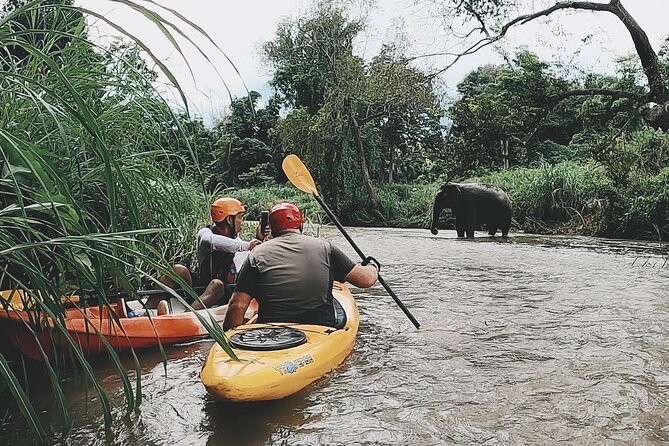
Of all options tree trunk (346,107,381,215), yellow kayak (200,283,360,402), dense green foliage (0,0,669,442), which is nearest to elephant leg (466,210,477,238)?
dense green foliage (0,0,669,442)

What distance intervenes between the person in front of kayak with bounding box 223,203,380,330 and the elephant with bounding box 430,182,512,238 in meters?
10.6

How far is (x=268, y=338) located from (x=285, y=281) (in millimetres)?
551

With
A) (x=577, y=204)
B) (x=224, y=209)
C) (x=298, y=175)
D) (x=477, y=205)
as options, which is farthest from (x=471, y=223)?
(x=224, y=209)

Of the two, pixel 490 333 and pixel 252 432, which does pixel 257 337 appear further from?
pixel 490 333

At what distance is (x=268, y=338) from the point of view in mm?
3676

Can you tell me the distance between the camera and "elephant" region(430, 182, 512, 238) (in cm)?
1443

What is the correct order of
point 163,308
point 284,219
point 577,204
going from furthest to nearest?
1. point 577,204
2. point 163,308
3. point 284,219

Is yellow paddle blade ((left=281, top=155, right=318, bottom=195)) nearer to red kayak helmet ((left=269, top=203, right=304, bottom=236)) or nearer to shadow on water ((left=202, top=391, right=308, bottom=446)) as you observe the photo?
red kayak helmet ((left=269, top=203, right=304, bottom=236))

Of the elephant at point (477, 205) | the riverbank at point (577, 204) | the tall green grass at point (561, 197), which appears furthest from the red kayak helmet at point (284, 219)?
the tall green grass at point (561, 197)

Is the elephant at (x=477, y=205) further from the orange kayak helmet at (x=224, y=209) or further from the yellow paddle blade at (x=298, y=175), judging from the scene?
the orange kayak helmet at (x=224, y=209)

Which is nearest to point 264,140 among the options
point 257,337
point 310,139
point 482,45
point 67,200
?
point 310,139

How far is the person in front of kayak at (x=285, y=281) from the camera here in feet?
13.6

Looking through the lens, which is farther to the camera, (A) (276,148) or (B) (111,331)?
(A) (276,148)

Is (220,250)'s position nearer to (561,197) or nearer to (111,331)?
(111,331)
